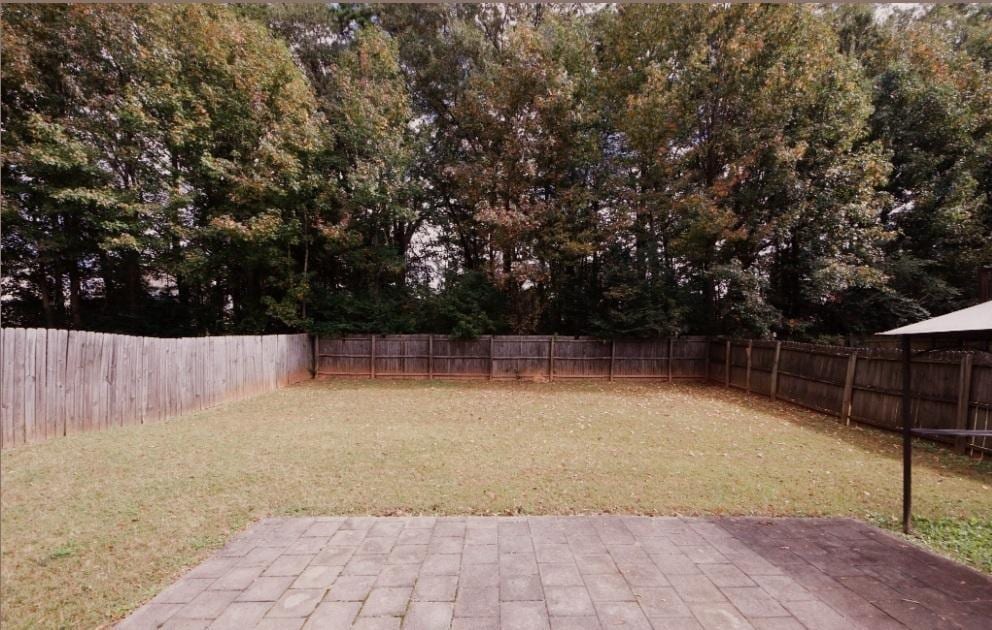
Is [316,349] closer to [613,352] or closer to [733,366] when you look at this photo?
[613,352]

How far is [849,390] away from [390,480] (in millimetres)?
9544

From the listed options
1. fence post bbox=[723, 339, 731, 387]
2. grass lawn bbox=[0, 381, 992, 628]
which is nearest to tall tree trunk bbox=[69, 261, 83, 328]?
grass lawn bbox=[0, 381, 992, 628]

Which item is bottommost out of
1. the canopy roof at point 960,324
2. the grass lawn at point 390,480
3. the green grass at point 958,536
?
the grass lawn at point 390,480

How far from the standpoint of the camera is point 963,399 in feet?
20.9

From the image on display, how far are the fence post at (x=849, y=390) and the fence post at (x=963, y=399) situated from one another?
1.88 m

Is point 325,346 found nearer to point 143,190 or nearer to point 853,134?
point 143,190

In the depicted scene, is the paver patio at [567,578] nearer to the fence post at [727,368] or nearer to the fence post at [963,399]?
the fence post at [963,399]

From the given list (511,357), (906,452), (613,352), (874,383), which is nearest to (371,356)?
(511,357)

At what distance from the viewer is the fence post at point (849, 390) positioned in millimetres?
8320

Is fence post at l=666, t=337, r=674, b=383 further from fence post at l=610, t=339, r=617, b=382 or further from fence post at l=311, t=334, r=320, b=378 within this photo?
fence post at l=311, t=334, r=320, b=378

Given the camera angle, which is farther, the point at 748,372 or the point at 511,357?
the point at 511,357

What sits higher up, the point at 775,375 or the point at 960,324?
the point at 960,324

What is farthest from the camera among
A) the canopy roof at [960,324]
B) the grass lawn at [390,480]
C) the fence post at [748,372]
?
the fence post at [748,372]

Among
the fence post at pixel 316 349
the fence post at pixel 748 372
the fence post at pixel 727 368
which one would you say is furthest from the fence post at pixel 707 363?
the fence post at pixel 316 349
